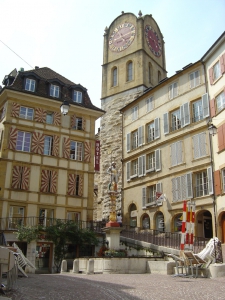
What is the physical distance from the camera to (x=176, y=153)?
25500mm

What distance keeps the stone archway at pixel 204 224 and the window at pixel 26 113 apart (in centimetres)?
1336

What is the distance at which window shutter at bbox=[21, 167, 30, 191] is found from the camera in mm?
23648

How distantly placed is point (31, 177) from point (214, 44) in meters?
14.8

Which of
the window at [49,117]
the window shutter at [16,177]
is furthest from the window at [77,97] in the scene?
the window shutter at [16,177]

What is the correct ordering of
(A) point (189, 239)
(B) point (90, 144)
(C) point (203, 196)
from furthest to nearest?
1. (B) point (90, 144)
2. (C) point (203, 196)
3. (A) point (189, 239)

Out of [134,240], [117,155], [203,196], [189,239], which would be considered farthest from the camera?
[117,155]

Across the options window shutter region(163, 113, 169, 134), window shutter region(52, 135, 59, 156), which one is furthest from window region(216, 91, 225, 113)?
window shutter region(52, 135, 59, 156)

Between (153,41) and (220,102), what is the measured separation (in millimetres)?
19649

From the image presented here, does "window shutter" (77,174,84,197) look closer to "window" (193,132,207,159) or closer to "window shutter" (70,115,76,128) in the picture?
"window shutter" (70,115,76,128)

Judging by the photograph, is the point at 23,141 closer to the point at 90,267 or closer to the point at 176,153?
the point at 176,153

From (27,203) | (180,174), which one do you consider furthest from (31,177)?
(180,174)

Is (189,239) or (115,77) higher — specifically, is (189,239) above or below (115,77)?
below

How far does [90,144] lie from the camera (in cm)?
2752

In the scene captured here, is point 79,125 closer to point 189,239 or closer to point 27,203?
point 27,203
